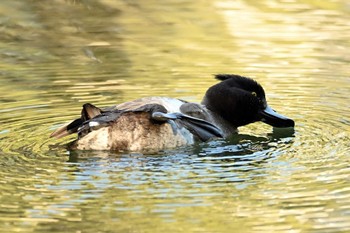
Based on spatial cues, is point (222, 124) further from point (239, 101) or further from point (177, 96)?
point (177, 96)

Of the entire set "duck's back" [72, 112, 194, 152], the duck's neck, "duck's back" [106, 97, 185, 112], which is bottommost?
the duck's neck

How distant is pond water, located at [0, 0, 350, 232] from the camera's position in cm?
730

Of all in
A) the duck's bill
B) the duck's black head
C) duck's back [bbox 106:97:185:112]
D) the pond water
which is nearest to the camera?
the pond water

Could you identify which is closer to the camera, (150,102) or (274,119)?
(150,102)

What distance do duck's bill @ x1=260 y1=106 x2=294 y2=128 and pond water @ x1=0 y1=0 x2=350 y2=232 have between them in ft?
0.33

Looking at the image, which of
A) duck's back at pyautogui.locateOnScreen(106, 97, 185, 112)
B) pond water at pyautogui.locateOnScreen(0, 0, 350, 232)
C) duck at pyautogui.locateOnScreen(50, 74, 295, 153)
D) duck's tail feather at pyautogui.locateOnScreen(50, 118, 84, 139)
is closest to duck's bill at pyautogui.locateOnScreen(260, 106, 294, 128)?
duck at pyautogui.locateOnScreen(50, 74, 295, 153)

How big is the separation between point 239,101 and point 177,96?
57.7 inches

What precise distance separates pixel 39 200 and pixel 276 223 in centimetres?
187

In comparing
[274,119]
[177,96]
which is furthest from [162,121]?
[177,96]

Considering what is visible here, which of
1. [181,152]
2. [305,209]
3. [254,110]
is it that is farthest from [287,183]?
[254,110]

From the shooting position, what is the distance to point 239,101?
34.1 ft

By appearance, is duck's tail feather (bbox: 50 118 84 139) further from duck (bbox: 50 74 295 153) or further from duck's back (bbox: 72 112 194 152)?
duck's back (bbox: 72 112 194 152)

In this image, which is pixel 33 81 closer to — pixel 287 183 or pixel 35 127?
pixel 35 127

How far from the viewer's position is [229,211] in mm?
7305
